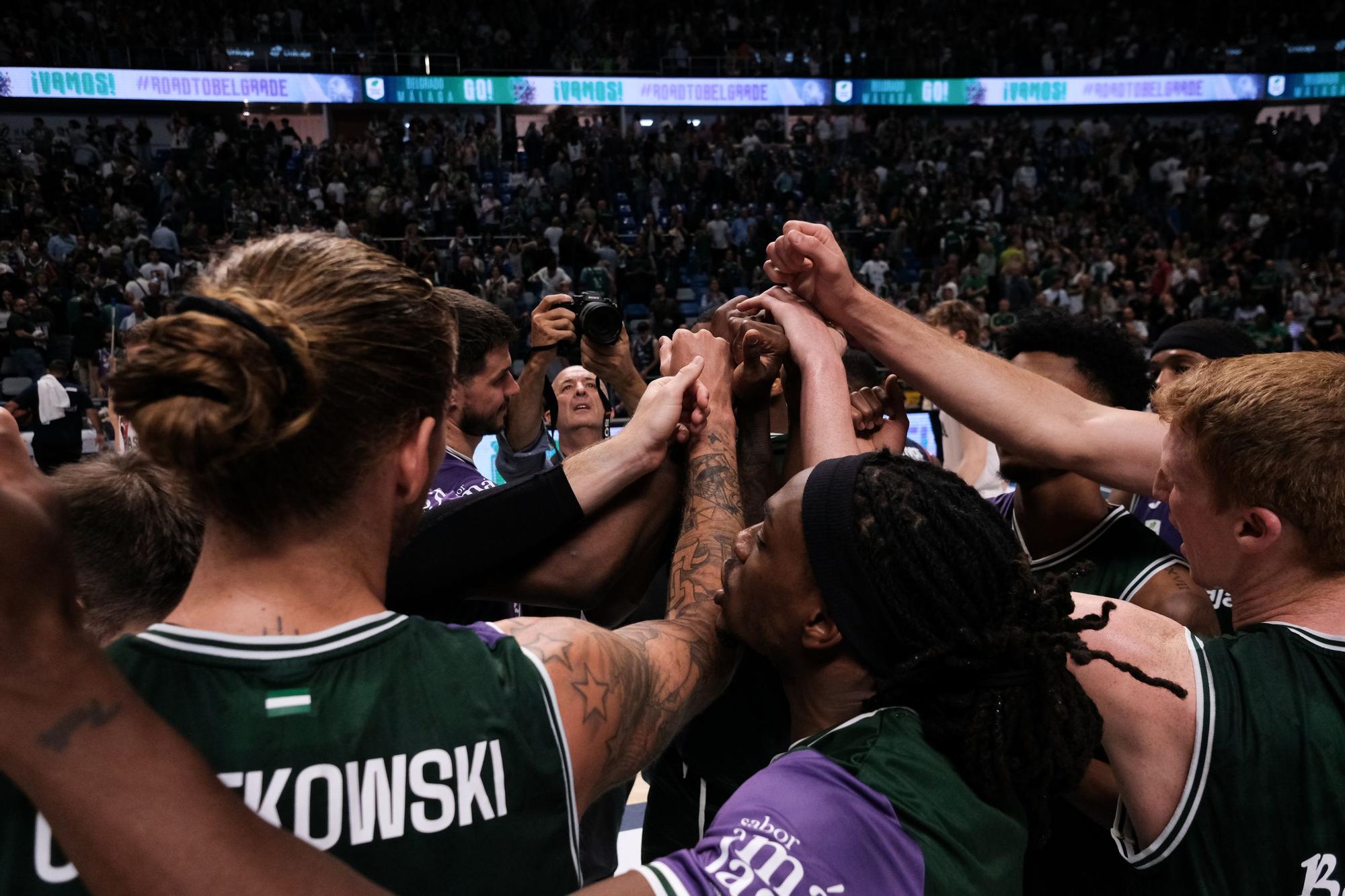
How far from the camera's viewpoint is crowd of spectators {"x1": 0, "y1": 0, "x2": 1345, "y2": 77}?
21.0 meters

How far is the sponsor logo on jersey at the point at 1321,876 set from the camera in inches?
60.5

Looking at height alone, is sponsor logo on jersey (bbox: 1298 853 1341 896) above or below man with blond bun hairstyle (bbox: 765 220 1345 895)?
below

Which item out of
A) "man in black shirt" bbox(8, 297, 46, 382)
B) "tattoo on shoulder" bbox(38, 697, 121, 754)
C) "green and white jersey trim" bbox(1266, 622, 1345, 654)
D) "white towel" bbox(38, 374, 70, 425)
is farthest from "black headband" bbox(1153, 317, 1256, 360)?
"man in black shirt" bbox(8, 297, 46, 382)

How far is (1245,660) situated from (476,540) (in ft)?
4.05

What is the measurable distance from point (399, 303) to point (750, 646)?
29.7 inches

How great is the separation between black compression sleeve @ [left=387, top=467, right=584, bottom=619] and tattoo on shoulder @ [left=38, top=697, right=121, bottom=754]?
0.88 m

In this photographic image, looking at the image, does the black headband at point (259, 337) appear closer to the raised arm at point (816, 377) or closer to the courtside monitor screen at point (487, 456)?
the raised arm at point (816, 377)

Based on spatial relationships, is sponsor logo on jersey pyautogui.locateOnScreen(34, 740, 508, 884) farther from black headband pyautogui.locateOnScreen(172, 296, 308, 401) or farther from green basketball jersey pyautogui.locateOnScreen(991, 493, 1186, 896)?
green basketball jersey pyautogui.locateOnScreen(991, 493, 1186, 896)

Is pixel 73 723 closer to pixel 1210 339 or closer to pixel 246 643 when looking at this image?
pixel 246 643

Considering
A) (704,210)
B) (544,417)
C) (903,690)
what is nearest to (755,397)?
(903,690)

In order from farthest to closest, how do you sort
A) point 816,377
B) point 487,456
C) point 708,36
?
point 708,36, point 487,456, point 816,377

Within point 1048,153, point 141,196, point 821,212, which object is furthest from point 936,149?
point 141,196

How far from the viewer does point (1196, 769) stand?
1.54 meters

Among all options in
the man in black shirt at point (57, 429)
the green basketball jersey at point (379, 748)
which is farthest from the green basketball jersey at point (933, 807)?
the man in black shirt at point (57, 429)
